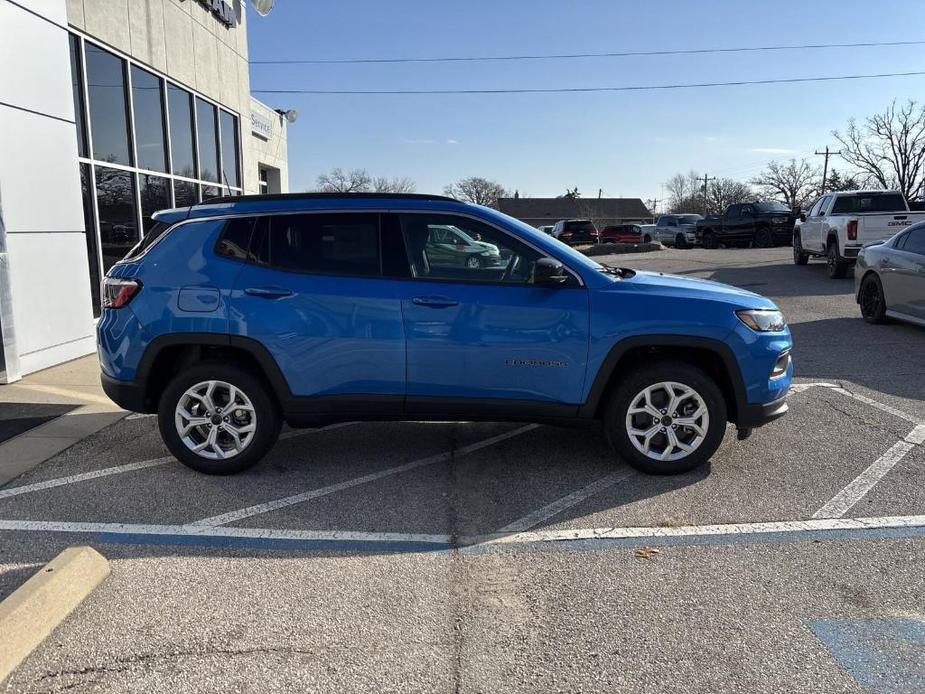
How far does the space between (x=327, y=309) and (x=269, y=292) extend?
→ 0.40m

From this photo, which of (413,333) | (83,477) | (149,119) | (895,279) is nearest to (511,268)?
(413,333)

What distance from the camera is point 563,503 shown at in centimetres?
441

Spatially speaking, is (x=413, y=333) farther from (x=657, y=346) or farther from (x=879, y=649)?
(x=879, y=649)

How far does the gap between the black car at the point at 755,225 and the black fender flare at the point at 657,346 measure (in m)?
28.1

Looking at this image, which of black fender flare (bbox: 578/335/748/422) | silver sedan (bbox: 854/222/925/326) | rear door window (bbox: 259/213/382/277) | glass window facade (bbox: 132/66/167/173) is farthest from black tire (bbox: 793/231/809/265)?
rear door window (bbox: 259/213/382/277)

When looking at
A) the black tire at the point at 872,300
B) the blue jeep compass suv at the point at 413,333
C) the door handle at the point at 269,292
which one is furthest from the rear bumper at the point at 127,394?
the black tire at the point at 872,300

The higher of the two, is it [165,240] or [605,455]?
[165,240]

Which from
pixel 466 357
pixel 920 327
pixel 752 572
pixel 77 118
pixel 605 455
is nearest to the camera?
pixel 752 572

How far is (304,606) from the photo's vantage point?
10.6ft

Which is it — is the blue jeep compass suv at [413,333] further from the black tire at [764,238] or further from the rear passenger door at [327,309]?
the black tire at [764,238]

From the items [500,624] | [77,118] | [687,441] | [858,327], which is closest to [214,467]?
[500,624]

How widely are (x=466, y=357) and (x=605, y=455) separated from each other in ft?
4.58

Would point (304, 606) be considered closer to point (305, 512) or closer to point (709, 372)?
point (305, 512)

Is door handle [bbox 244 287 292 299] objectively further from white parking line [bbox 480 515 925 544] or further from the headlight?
the headlight
